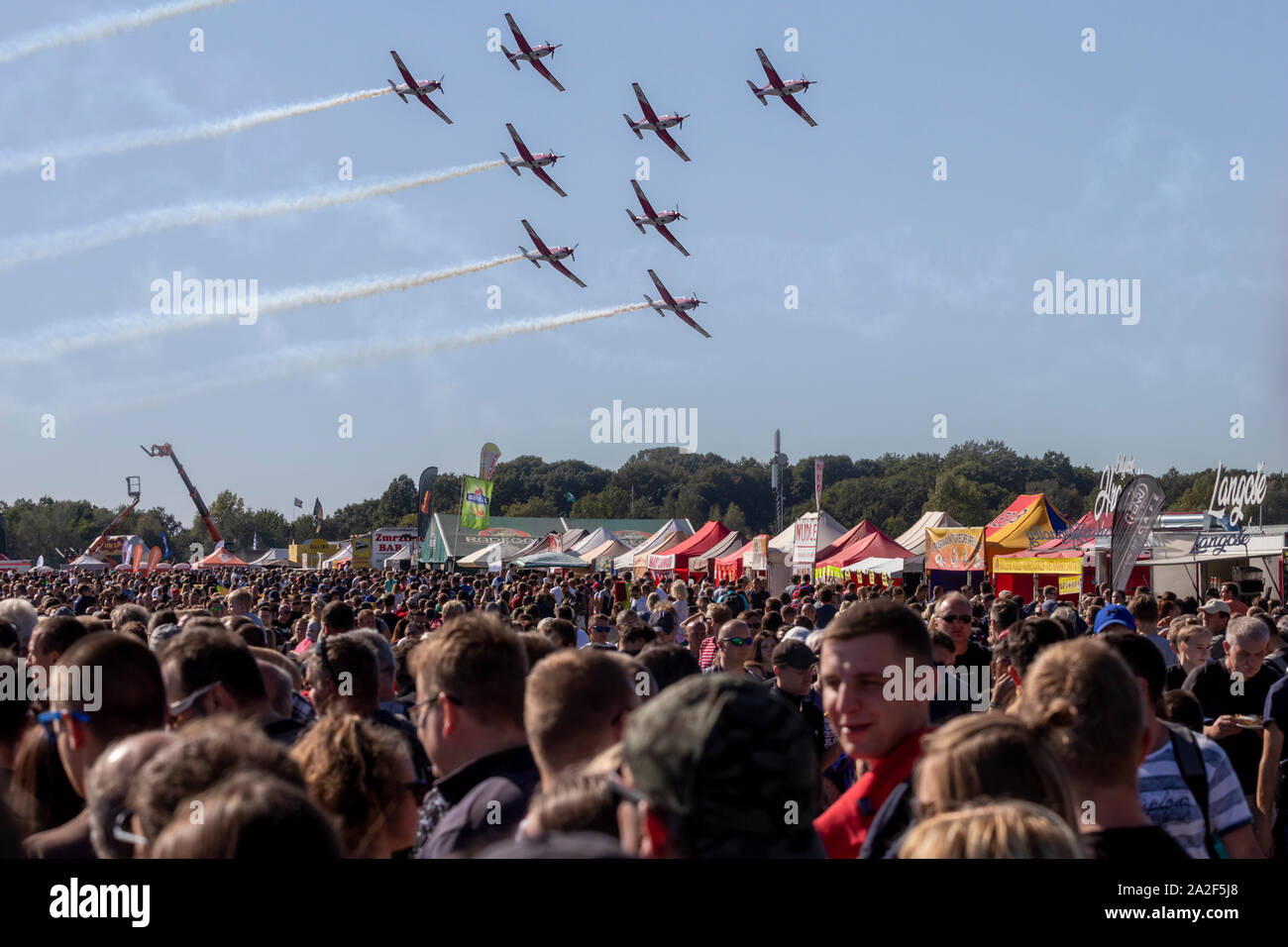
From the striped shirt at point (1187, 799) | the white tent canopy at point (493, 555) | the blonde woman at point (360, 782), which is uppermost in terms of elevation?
the blonde woman at point (360, 782)

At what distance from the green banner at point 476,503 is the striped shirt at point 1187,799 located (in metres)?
36.3

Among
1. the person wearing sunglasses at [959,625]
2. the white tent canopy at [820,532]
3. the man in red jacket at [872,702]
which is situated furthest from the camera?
the white tent canopy at [820,532]

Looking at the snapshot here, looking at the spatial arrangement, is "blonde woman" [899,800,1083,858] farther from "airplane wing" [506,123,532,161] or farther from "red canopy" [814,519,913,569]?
"airplane wing" [506,123,532,161]

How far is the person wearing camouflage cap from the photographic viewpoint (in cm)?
181

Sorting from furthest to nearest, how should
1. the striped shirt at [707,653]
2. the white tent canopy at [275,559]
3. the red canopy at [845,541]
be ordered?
Result: 1. the white tent canopy at [275,559]
2. the red canopy at [845,541]
3. the striped shirt at [707,653]

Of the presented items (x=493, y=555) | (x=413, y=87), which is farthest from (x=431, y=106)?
(x=493, y=555)

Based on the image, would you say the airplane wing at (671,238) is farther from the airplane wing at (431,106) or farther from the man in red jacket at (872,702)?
the man in red jacket at (872,702)

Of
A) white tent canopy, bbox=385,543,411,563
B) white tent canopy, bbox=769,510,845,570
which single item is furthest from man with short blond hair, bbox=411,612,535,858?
white tent canopy, bbox=385,543,411,563

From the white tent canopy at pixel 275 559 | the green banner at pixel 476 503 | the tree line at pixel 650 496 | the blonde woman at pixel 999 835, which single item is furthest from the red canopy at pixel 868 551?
the tree line at pixel 650 496

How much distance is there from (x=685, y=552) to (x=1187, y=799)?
28.3m

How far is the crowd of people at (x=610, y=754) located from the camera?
1850mm

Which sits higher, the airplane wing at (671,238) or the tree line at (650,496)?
the airplane wing at (671,238)

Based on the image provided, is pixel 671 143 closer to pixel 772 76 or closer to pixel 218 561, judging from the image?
pixel 772 76
